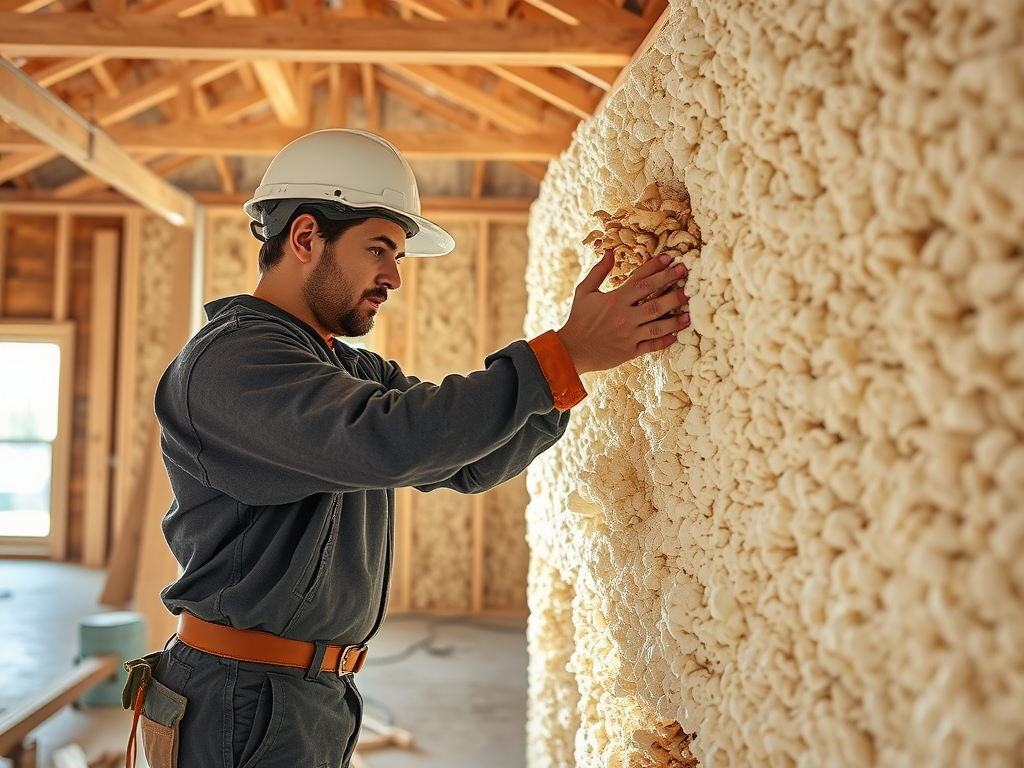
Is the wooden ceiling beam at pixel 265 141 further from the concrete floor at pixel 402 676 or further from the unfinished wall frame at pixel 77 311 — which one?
the concrete floor at pixel 402 676

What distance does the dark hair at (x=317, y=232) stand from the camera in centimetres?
180

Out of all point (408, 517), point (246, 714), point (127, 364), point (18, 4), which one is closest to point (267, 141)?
point (18, 4)

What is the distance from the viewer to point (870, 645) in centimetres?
101

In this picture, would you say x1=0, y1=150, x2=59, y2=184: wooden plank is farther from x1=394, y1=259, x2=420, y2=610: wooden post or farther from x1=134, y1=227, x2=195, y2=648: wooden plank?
x1=394, y1=259, x2=420, y2=610: wooden post

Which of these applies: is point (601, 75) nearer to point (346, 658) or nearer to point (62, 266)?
point (346, 658)

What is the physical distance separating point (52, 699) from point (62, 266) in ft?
15.5

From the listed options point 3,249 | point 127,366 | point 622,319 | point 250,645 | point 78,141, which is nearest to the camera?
point 622,319

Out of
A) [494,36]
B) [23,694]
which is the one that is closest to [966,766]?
[494,36]

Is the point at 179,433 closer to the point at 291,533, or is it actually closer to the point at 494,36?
the point at 291,533

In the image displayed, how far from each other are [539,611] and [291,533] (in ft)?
6.35

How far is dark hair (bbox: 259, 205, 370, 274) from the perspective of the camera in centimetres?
180

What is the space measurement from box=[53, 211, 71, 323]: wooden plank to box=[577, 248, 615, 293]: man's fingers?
23.5ft

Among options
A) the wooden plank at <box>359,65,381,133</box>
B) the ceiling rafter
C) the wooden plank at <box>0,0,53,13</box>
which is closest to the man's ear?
the ceiling rafter

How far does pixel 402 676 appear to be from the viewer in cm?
536
